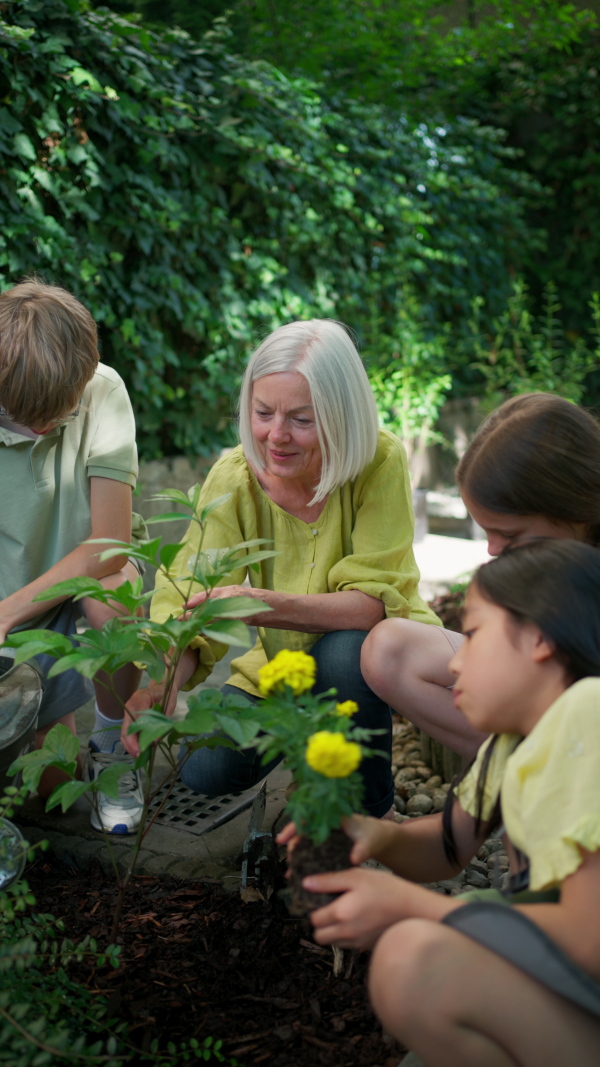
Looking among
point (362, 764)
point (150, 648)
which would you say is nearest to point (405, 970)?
point (150, 648)

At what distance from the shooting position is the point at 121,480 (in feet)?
7.29

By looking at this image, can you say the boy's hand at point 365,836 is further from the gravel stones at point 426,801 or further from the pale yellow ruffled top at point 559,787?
the gravel stones at point 426,801

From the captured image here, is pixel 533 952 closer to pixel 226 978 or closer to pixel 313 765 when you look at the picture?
pixel 313 765

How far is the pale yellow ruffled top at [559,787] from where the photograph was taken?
1.00 meters

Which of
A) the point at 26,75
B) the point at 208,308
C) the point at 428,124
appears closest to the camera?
the point at 26,75

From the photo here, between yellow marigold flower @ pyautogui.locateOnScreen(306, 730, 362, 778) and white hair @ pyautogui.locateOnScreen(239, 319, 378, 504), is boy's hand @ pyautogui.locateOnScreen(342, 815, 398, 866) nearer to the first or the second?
yellow marigold flower @ pyautogui.locateOnScreen(306, 730, 362, 778)

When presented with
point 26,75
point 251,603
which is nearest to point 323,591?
point 251,603

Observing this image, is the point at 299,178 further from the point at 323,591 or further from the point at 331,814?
the point at 331,814

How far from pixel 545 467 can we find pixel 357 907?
94cm

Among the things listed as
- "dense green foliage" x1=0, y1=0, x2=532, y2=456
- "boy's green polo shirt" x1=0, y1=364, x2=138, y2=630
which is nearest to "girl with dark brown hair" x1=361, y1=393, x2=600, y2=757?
"boy's green polo shirt" x1=0, y1=364, x2=138, y2=630

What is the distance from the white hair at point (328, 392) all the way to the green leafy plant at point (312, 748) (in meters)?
0.81

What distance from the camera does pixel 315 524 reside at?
6.70 feet

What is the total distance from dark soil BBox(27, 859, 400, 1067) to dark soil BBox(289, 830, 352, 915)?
443 mm

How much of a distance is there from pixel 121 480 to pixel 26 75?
2.03 meters
